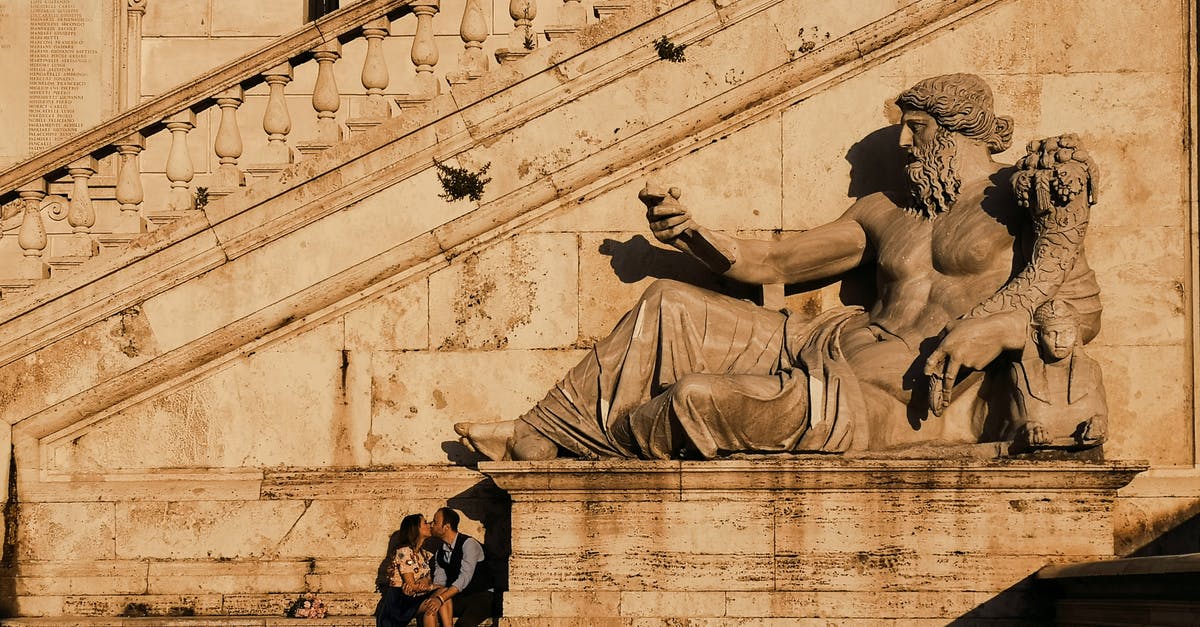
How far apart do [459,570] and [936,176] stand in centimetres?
322

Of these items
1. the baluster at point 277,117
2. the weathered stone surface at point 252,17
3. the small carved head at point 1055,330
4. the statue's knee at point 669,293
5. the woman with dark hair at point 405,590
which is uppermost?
the weathered stone surface at point 252,17

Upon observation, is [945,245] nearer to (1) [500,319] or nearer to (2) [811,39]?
(2) [811,39]

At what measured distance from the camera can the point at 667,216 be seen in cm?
1259

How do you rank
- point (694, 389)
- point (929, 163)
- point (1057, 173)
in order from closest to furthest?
point (694, 389) < point (1057, 173) < point (929, 163)

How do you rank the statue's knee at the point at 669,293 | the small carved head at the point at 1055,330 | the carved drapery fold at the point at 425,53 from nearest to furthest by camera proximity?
the small carved head at the point at 1055,330, the statue's knee at the point at 669,293, the carved drapery fold at the point at 425,53

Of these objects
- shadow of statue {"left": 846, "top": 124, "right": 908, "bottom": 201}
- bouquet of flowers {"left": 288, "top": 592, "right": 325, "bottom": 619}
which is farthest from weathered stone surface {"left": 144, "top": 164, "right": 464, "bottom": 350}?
shadow of statue {"left": 846, "top": 124, "right": 908, "bottom": 201}

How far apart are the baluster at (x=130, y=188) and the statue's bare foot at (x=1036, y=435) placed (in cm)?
499

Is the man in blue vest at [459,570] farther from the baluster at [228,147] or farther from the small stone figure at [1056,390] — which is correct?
the small stone figure at [1056,390]

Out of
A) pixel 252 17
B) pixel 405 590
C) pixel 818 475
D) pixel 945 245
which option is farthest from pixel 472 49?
pixel 252 17

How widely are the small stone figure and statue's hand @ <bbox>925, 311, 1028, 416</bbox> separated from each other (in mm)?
125

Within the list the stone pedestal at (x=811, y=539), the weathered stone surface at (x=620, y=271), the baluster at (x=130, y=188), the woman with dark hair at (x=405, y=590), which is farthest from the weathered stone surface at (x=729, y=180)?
the baluster at (x=130, y=188)

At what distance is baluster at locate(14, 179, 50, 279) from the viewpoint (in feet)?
45.6

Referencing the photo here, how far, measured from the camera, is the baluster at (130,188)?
13766 mm

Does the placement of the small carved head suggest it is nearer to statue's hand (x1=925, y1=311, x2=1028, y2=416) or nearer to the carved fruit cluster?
statue's hand (x1=925, y1=311, x2=1028, y2=416)
